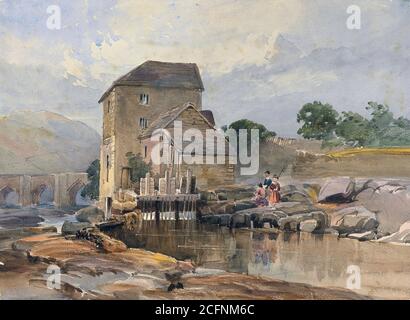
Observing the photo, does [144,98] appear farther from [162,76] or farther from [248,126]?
[248,126]

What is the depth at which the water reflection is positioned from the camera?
5746mm

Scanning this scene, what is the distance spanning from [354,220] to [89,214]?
2.17m

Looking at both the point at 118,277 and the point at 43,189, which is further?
the point at 43,189

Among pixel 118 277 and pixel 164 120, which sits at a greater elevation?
Answer: pixel 164 120

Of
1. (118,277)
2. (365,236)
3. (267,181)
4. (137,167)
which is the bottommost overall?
(118,277)

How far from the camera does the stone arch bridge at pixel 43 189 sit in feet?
19.1

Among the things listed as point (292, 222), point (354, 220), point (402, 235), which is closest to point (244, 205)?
point (292, 222)

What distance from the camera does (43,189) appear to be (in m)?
5.88

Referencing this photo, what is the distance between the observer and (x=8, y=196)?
5836 millimetres

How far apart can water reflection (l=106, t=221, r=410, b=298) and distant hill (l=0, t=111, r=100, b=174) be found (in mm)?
705

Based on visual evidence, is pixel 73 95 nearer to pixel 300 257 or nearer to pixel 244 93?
pixel 244 93

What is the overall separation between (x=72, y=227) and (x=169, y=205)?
0.82m

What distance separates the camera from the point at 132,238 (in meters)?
5.83
